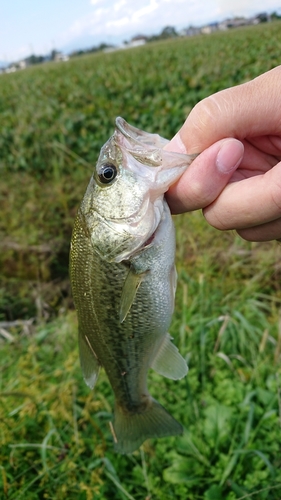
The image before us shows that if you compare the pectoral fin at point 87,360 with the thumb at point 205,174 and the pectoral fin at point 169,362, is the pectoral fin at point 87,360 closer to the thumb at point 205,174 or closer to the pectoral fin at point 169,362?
the pectoral fin at point 169,362

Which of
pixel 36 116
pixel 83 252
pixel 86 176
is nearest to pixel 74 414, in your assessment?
pixel 83 252

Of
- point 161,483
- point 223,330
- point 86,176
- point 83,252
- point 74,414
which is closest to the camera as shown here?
point 83,252

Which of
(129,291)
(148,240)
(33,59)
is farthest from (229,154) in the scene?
(33,59)

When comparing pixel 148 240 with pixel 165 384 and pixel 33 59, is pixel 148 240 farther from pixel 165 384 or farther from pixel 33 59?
pixel 33 59

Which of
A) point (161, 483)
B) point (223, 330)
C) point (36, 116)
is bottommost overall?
point (161, 483)

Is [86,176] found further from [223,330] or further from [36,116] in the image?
[223,330]

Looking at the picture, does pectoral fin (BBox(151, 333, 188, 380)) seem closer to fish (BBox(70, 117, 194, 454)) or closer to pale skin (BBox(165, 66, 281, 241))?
fish (BBox(70, 117, 194, 454))

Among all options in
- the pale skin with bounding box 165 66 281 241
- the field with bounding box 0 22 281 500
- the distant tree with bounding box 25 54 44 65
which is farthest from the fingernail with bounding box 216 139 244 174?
the distant tree with bounding box 25 54 44 65
